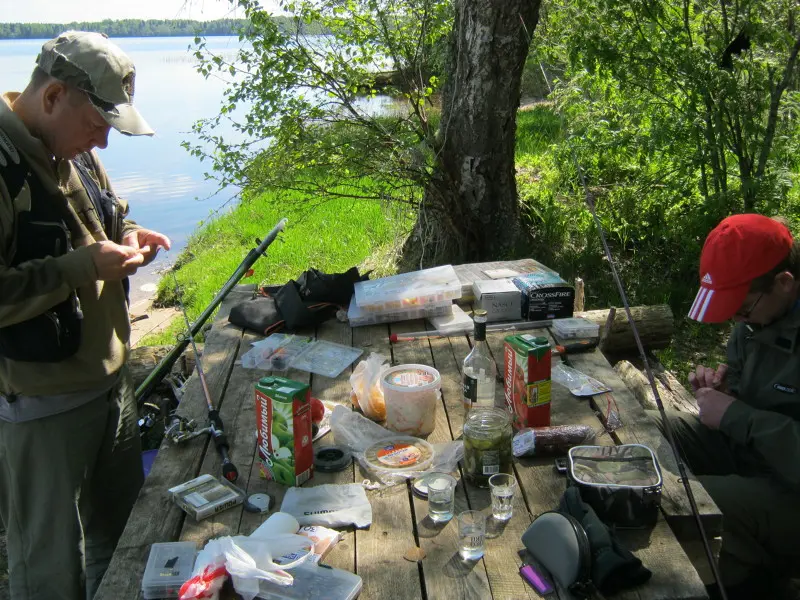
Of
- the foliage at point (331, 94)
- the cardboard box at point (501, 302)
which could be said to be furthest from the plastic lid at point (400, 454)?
the foliage at point (331, 94)

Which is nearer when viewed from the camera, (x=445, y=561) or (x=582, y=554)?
(x=582, y=554)

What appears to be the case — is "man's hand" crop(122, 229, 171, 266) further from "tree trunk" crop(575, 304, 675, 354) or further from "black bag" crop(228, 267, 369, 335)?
"tree trunk" crop(575, 304, 675, 354)

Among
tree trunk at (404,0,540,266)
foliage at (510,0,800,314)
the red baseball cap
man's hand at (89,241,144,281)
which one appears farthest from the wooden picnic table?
tree trunk at (404,0,540,266)

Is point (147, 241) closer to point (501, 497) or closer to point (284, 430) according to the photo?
point (284, 430)

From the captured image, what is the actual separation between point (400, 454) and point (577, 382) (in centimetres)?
81

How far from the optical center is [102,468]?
254 cm

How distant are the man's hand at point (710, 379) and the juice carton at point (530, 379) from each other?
0.78 meters

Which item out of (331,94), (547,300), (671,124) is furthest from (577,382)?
(331,94)

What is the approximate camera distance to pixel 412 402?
2281 millimetres

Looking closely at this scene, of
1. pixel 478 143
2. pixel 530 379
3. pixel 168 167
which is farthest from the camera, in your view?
pixel 168 167

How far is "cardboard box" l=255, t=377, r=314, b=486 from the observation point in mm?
1950

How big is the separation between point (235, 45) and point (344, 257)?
2108 millimetres

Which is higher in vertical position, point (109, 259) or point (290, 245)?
point (109, 259)

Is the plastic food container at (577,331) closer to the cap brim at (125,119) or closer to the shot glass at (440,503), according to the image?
the shot glass at (440,503)
